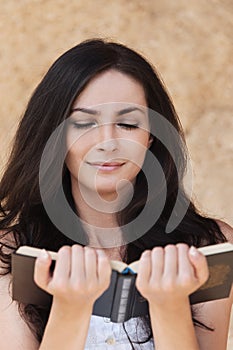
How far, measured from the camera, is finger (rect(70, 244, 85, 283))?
108 centimetres

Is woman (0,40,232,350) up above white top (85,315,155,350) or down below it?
above

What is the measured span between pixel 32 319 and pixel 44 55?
1446 millimetres

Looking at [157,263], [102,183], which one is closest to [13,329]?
[102,183]

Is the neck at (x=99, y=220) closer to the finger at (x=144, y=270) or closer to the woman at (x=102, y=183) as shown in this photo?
the woman at (x=102, y=183)

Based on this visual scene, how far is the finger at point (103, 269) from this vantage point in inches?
42.5

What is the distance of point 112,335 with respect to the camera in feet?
4.49

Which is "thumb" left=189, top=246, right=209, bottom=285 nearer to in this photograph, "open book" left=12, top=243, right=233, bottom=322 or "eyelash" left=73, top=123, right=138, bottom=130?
"open book" left=12, top=243, right=233, bottom=322

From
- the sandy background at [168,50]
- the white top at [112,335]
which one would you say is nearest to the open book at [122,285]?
the white top at [112,335]

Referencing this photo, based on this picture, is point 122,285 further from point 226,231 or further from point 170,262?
point 226,231

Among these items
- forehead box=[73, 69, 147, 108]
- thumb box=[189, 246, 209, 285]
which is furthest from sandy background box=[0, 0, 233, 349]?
thumb box=[189, 246, 209, 285]

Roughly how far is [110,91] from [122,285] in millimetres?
374

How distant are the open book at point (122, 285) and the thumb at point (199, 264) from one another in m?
0.02

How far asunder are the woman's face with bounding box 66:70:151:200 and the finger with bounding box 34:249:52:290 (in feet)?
0.97

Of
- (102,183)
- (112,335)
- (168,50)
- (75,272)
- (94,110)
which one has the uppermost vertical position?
(168,50)
